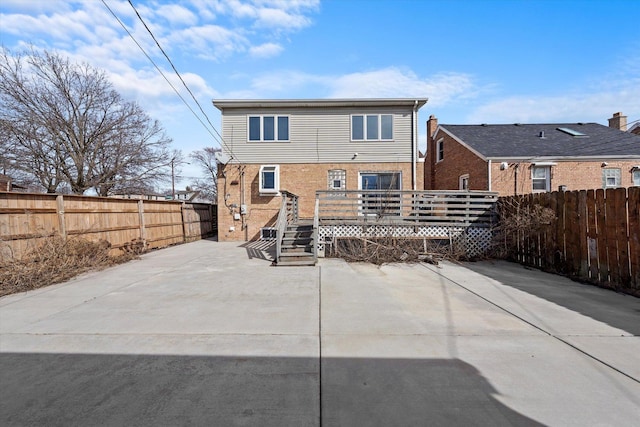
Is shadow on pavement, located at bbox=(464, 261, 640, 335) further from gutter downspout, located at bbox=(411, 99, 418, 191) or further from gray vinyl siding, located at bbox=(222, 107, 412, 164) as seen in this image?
gray vinyl siding, located at bbox=(222, 107, 412, 164)

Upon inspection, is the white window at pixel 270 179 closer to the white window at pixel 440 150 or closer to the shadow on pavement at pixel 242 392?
the white window at pixel 440 150

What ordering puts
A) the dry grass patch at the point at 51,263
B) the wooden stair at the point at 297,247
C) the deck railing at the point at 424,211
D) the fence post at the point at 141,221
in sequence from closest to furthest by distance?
the dry grass patch at the point at 51,263 → the wooden stair at the point at 297,247 → the deck railing at the point at 424,211 → the fence post at the point at 141,221

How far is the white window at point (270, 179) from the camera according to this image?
14.1 m

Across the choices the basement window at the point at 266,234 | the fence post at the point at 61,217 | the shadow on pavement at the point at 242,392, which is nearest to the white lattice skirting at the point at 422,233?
the basement window at the point at 266,234

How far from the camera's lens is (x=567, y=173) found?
48.8 ft

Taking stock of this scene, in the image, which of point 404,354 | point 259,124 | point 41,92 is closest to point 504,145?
point 259,124

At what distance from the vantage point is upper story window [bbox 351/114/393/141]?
46.4ft

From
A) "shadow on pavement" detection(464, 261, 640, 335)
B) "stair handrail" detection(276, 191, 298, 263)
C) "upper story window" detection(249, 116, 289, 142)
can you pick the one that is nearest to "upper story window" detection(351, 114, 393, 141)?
"upper story window" detection(249, 116, 289, 142)

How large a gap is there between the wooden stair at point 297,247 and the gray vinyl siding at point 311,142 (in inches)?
186

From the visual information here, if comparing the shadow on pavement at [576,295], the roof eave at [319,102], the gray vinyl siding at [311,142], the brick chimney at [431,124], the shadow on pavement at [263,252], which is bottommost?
the shadow on pavement at [576,295]

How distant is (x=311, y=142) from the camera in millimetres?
14242

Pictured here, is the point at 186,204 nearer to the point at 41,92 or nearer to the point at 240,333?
the point at 41,92

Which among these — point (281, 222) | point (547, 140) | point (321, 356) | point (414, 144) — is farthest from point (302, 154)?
point (547, 140)

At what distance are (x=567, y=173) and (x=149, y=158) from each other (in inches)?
964
